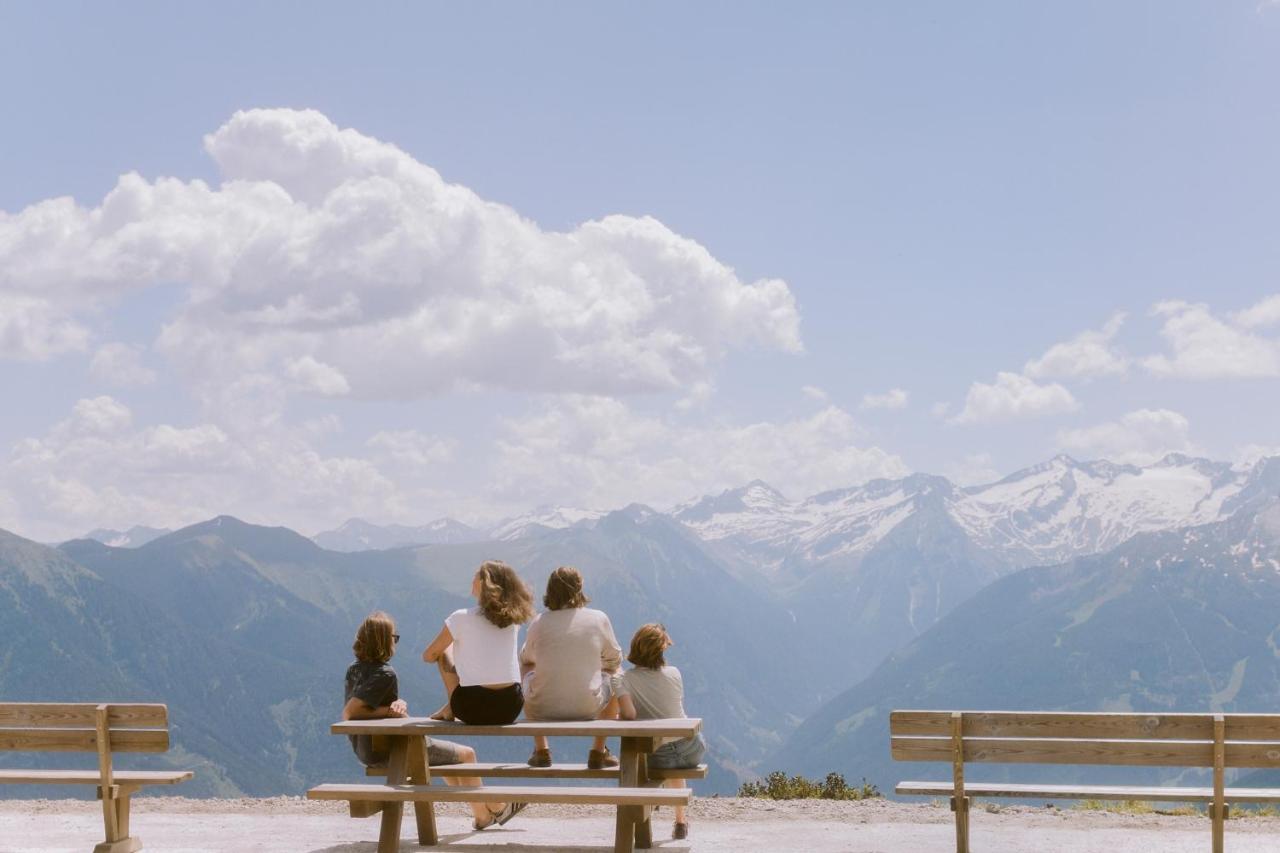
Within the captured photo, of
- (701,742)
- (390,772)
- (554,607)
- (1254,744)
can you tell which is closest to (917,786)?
(701,742)

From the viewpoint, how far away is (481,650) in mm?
10141

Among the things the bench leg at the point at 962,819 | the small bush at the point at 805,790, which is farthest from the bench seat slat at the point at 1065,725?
the small bush at the point at 805,790

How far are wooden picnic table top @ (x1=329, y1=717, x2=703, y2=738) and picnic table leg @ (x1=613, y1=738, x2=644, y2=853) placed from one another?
0.46ft

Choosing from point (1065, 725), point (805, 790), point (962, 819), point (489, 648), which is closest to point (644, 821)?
point (489, 648)

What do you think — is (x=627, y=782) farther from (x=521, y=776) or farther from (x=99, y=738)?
(x=99, y=738)

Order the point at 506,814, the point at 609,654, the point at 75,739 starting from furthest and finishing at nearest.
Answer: the point at 506,814
the point at 609,654
the point at 75,739

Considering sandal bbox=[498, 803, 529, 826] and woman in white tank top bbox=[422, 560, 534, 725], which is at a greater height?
woman in white tank top bbox=[422, 560, 534, 725]

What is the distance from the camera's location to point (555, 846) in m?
11.0

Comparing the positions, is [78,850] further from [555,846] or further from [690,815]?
[690,815]

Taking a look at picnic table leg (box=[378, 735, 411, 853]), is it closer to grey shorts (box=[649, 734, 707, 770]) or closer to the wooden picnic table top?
the wooden picnic table top

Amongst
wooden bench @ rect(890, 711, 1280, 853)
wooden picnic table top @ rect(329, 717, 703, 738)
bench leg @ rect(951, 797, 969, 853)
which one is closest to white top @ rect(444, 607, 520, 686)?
wooden picnic table top @ rect(329, 717, 703, 738)

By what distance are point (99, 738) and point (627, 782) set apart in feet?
13.6

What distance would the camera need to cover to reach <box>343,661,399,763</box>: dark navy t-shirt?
10383mm

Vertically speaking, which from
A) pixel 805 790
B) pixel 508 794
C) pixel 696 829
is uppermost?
pixel 508 794
